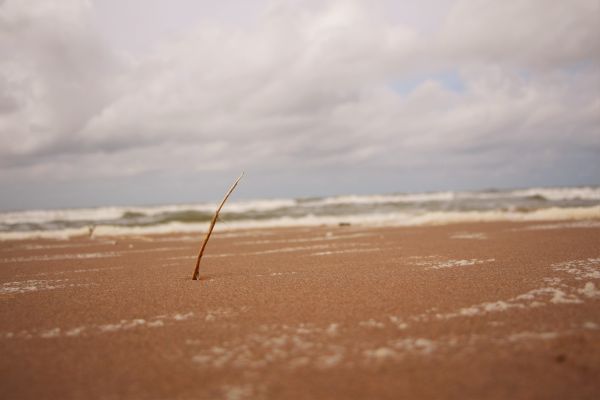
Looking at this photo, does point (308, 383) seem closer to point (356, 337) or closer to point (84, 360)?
point (356, 337)

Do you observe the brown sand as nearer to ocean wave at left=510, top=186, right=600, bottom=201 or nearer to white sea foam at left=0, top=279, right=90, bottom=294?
white sea foam at left=0, top=279, right=90, bottom=294

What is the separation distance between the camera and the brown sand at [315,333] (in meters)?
2.76

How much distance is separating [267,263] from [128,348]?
4.93 metres

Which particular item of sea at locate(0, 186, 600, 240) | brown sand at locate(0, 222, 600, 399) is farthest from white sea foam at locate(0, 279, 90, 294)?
sea at locate(0, 186, 600, 240)

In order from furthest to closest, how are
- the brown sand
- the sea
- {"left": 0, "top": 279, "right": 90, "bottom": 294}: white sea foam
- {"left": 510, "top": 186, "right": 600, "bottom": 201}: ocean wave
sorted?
{"left": 510, "top": 186, "right": 600, "bottom": 201}: ocean wave
the sea
{"left": 0, "top": 279, "right": 90, "bottom": 294}: white sea foam
the brown sand

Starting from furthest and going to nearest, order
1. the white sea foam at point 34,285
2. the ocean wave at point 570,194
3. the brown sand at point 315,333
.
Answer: the ocean wave at point 570,194 → the white sea foam at point 34,285 → the brown sand at point 315,333

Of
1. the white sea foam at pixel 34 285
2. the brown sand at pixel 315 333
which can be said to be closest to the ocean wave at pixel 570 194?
the brown sand at pixel 315 333

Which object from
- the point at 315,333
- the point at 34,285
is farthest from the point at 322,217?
the point at 315,333

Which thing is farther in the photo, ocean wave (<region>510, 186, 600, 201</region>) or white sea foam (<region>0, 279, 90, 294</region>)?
ocean wave (<region>510, 186, 600, 201</region>)

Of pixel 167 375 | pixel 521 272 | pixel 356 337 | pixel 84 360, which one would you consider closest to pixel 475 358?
pixel 356 337

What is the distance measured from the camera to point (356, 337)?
3.57 meters

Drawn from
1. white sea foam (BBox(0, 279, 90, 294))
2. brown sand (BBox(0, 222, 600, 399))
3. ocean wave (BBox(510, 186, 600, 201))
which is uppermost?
ocean wave (BBox(510, 186, 600, 201))

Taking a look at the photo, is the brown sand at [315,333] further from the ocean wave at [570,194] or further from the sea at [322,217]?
the ocean wave at [570,194]

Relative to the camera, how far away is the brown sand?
9.04 ft
